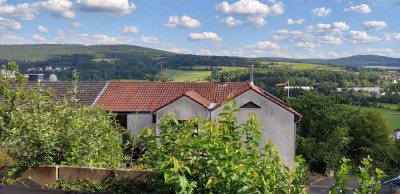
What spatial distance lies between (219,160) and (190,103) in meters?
18.3

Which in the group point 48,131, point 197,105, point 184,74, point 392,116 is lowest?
point 392,116

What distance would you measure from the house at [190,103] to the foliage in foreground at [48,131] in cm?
1141

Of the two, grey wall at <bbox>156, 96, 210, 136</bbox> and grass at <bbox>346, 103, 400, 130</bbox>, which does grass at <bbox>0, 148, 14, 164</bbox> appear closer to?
grey wall at <bbox>156, 96, 210, 136</bbox>

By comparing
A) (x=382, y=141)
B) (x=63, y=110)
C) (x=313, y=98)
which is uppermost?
(x=63, y=110)

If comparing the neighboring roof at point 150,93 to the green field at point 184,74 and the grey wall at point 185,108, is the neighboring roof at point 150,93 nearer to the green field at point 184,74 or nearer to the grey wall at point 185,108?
the grey wall at point 185,108

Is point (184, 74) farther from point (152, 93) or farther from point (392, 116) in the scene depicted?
point (152, 93)

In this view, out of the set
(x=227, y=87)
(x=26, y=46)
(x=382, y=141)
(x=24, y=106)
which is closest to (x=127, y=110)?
(x=227, y=87)

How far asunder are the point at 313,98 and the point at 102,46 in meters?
125

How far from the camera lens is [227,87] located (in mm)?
26531

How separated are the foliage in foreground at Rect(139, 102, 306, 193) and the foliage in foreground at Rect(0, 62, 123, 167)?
1.35 metres

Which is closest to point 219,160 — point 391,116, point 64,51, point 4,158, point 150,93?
point 4,158

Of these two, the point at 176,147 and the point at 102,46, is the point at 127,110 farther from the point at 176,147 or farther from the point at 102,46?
the point at 102,46

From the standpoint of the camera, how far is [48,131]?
15.9ft

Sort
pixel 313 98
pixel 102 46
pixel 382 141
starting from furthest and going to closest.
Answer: pixel 102 46
pixel 382 141
pixel 313 98
